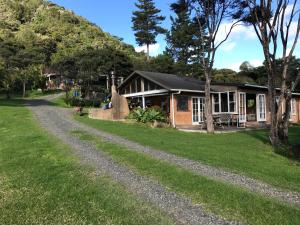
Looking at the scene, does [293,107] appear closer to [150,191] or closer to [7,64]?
[150,191]

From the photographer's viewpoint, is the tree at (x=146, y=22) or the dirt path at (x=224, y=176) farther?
the tree at (x=146, y=22)

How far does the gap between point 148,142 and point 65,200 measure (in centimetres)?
724

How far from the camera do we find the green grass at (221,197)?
5.47 metres

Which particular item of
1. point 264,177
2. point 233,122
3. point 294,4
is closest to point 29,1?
point 233,122

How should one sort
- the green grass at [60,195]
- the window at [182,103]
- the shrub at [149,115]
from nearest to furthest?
1. the green grass at [60,195]
2. the shrub at [149,115]
3. the window at [182,103]

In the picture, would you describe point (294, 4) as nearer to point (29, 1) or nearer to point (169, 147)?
point (169, 147)

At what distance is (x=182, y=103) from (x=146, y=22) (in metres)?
42.0

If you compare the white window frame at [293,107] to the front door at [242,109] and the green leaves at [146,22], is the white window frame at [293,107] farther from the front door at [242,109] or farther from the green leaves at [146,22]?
the green leaves at [146,22]

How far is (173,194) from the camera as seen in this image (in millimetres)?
6633

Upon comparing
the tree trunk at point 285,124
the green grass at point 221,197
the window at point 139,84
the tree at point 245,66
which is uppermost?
the tree at point 245,66

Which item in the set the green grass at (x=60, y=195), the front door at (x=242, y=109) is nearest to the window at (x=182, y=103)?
the front door at (x=242, y=109)

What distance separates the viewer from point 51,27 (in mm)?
75000

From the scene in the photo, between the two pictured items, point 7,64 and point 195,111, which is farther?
point 7,64

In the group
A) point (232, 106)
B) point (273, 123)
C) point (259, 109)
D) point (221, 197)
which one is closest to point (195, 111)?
point (232, 106)
